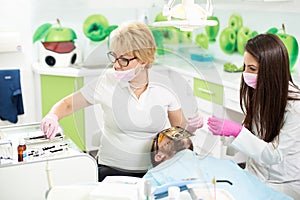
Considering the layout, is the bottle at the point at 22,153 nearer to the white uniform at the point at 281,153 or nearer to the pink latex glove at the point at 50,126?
the pink latex glove at the point at 50,126

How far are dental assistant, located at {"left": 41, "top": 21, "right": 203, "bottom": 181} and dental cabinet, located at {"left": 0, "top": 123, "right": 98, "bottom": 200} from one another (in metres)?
0.24

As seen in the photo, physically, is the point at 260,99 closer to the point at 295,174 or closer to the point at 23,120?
the point at 295,174

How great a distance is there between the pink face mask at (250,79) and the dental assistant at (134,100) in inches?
26.4

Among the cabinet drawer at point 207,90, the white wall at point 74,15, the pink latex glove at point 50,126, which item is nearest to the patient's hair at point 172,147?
the cabinet drawer at point 207,90

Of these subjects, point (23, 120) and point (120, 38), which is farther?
point (23, 120)

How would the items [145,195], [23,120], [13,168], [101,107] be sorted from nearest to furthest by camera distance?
[145,195] < [101,107] < [13,168] < [23,120]

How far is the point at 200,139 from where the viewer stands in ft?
3.81

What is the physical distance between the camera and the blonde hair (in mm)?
1045

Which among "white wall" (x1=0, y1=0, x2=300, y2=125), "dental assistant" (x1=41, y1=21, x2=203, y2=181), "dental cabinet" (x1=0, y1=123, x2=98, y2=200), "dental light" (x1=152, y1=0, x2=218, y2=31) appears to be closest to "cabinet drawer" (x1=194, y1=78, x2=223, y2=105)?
"dental assistant" (x1=41, y1=21, x2=203, y2=181)

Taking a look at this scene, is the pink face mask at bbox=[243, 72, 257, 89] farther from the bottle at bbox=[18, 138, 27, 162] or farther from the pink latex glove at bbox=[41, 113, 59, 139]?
the bottle at bbox=[18, 138, 27, 162]

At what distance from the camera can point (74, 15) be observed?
354cm

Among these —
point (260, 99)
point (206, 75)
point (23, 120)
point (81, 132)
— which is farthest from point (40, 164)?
point (23, 120)

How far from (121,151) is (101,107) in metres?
0.14

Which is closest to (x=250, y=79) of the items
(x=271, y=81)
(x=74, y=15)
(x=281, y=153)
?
(x=271, y=81)
